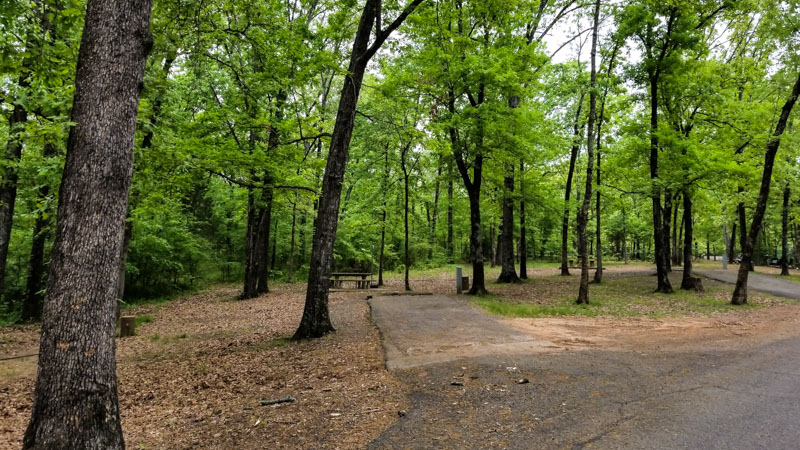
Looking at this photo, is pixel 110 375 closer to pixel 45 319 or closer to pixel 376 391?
pixel 45 319

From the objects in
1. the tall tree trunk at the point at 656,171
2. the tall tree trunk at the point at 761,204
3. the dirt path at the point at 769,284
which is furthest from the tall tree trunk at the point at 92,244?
the dirt path at the point at 769,284

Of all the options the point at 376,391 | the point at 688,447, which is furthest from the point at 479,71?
the point at 688,447

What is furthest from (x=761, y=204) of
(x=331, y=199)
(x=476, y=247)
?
(x=331, y=199)

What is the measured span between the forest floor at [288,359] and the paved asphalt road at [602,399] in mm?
490

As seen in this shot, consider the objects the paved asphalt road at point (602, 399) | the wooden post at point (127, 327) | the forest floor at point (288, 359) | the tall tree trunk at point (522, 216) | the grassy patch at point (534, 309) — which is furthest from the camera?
the tall tree trunk at point (522, 216)

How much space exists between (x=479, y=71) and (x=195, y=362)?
10.9 metres

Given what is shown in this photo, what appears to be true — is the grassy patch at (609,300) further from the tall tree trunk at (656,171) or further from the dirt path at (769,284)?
the dirt path at (769,284)

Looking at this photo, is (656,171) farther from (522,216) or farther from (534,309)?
(534,309)

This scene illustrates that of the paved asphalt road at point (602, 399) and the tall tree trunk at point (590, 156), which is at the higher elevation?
the tall tree trunk at point (590, 156)

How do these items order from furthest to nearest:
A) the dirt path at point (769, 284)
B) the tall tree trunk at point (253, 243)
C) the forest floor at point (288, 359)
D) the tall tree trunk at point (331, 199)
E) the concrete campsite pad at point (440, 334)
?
the tall tree trunk at point (253, 243)
the dirt path at point (769, 284)
the tall tree trunk at point (331, 199)
the concrete campsite pad at point (440, 334)
the forest floor at point (288, 359)

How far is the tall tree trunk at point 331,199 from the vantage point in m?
8.27

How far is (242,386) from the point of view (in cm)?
603

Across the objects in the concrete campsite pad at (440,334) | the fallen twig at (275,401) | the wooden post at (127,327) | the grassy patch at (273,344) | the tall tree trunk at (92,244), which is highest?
the tall tree trunk at (92,244)

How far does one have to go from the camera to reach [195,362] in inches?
301
